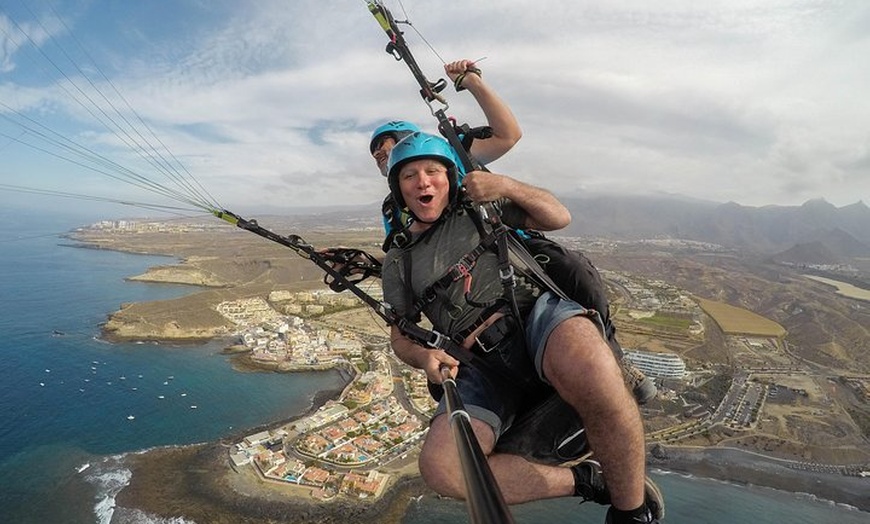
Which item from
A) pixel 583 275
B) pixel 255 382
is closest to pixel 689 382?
pixel 255 382

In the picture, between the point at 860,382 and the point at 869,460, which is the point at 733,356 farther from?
the point at 869,460

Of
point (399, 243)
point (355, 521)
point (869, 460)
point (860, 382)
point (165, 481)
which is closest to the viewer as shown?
point (399, 243)

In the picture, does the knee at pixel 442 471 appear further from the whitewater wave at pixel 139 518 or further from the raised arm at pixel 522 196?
the whitewater wave at pixel 139 518

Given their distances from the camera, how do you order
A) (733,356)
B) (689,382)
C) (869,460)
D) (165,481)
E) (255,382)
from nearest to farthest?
(165,481) → (869,460) → (255,382) → (689,382) → (733,356)

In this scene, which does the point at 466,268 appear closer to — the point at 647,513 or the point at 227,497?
the point at 647,513

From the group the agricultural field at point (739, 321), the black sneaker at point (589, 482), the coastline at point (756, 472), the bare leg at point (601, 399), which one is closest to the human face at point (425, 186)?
the bare leg at point (601, 399)

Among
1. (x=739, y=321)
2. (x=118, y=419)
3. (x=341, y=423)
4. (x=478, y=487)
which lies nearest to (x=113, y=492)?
(x=118, y=419)
